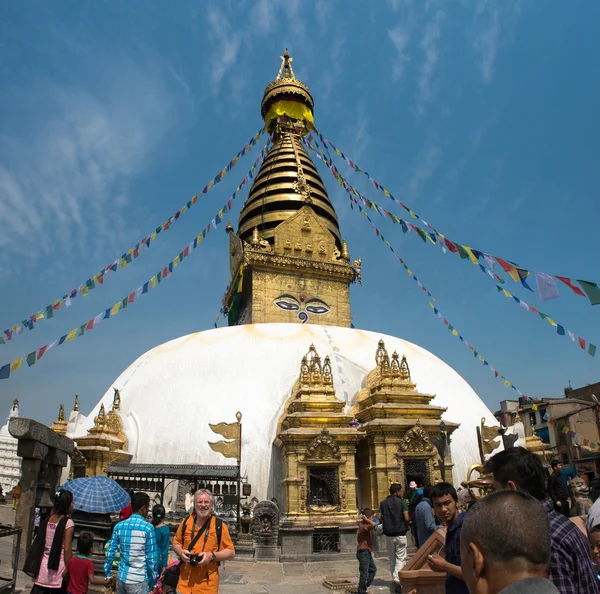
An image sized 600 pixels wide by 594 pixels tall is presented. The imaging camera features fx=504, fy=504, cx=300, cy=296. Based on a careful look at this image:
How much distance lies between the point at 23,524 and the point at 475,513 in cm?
676

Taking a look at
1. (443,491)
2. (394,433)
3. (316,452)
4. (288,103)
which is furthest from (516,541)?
(288,103)

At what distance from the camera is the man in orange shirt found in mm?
4055

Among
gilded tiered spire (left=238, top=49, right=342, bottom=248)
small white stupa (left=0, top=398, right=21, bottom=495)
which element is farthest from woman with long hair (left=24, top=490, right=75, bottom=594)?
small white stupa (left=0, top=398, right=21, bottom=495)

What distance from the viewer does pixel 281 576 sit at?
9.23m

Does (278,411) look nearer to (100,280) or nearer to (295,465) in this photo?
(295,465)

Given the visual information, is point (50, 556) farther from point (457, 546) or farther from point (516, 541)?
point (516, 541)

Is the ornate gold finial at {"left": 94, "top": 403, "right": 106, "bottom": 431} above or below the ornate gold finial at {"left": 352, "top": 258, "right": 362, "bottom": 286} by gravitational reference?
below

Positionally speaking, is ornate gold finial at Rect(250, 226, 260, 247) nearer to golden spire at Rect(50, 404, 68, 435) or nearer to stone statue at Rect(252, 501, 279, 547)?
golden spire at Rect(50, 404, 68, 435)

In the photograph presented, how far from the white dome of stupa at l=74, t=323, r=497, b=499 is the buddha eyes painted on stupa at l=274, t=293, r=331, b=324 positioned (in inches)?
155

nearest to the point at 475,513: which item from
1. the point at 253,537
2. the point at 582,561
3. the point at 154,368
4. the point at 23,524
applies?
the point at 582,561

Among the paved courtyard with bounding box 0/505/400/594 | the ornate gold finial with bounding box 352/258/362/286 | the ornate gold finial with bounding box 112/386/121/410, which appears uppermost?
the ornate gold finial with bounding box 352/258/362/286

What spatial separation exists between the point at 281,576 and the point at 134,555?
5.48m

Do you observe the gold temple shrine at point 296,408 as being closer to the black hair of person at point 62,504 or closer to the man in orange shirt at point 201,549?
the black hair of person at point 62,504

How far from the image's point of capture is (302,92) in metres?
31.7
